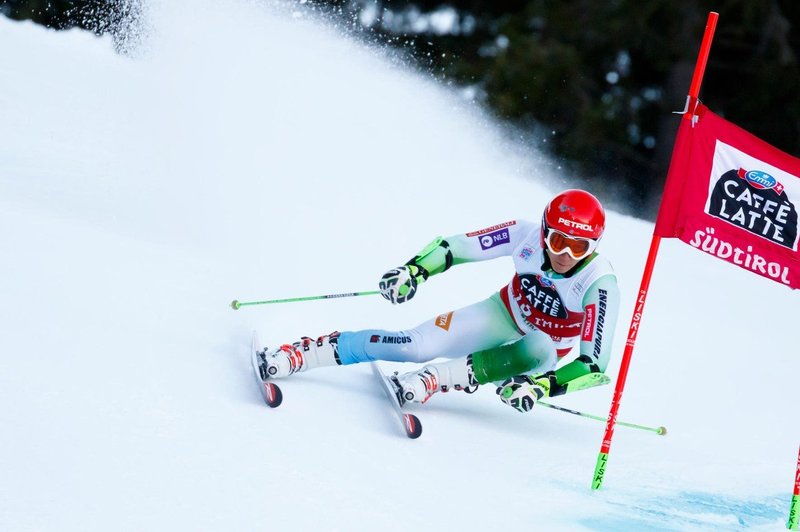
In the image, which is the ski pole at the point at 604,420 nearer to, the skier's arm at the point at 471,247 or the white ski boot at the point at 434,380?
the white ski boot at the point at 434,380

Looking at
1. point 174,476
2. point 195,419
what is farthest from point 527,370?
point 174,476

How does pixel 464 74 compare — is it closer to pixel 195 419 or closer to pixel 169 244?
pixel 169 244

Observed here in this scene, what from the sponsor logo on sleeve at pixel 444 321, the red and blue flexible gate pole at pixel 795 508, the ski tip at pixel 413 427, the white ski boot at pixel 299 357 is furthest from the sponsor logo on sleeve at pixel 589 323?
the white ski boot at pixel 299 357

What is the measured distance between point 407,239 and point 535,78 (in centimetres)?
1227

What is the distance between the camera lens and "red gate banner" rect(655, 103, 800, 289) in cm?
518

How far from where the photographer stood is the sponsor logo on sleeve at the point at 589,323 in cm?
532

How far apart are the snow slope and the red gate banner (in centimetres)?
107

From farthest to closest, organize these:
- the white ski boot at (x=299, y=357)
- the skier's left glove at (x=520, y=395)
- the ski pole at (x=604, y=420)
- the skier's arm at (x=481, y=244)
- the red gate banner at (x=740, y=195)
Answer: the ski pole at (x=604, y=420) < the skier's arm at (x=481, y=244) < the white ski boot at (x=299, y=357) < the red gate banner at (x=740, y=195) < the skier's left glove at (x=520, y=395)

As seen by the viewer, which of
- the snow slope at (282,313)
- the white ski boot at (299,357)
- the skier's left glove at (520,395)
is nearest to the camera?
the snow slope at (282,313)

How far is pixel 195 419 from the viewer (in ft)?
15.5

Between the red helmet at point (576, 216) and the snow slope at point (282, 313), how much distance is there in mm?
1008

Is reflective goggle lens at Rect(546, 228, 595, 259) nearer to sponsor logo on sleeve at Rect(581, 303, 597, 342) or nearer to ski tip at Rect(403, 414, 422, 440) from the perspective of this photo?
sponsor logo on sleeve at Rect(581, 303, 597, 342)

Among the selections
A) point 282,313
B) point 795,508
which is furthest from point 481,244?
point 795,508

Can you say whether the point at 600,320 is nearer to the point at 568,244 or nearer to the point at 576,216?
the point at 568,244
